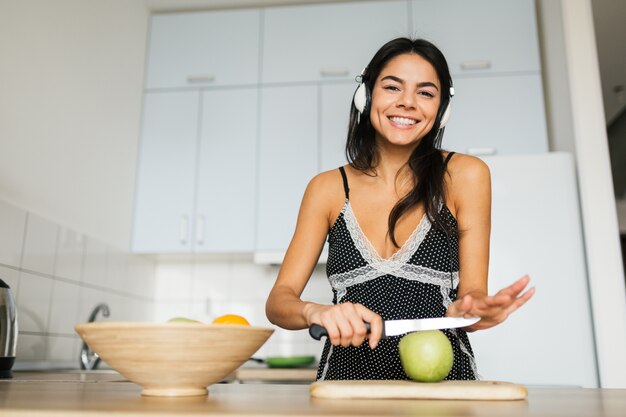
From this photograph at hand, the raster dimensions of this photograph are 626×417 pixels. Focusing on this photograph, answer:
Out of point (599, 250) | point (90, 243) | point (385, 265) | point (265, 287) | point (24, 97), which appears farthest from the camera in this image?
point (265, 287)

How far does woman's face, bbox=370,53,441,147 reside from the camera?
4.28ft

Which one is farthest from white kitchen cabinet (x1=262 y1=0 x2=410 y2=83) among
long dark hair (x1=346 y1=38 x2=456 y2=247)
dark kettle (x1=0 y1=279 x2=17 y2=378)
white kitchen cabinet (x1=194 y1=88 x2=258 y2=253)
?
dark kettle (x1=0 y1=279 x2=17 y2=378)

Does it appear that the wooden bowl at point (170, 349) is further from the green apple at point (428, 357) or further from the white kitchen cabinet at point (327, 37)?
the white kitchen cabinet at point (327, 37)

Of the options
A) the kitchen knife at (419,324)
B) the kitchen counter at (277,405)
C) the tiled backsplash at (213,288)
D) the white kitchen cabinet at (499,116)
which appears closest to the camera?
the kitchen counter at (277,405)

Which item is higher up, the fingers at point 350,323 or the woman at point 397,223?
the woman at point 397,223

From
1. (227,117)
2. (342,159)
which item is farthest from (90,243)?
(342,159)

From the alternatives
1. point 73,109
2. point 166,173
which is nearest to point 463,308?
point 73,109

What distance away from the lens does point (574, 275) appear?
2.13 meters

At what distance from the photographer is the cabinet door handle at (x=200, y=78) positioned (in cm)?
294

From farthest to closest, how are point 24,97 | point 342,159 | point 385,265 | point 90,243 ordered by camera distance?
point 342,159
point 90,243
point 24,97
point 385,265

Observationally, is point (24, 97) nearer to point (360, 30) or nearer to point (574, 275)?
point (360, 30)

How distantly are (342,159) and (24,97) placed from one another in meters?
1.33

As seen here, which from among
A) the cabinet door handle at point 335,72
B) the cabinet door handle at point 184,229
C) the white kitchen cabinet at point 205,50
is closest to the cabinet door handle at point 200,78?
the white kitchen cabinet at point 205,50

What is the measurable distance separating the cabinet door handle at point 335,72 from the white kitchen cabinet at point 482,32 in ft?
1.23
